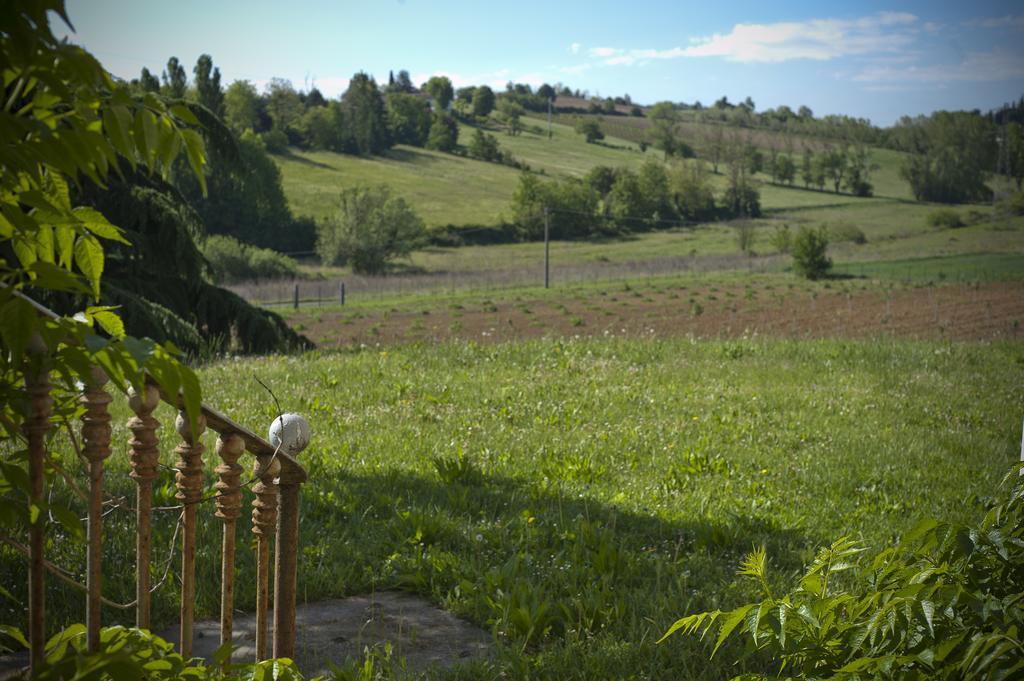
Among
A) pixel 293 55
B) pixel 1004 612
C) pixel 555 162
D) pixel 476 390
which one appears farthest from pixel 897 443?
pixel 293 55

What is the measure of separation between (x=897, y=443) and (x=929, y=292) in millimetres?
25288

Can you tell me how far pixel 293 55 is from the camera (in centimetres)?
11444

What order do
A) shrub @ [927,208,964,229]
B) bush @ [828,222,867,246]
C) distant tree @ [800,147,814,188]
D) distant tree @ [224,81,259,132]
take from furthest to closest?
distant tree @ [800,147,814,188] < distant tree @ [224,81,259,132] < bush @ [828,222,867,246] < shrub @ [927,208,964,229]

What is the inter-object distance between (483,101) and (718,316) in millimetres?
109654

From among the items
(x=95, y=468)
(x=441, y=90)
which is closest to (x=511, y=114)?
(x=441, y=90)

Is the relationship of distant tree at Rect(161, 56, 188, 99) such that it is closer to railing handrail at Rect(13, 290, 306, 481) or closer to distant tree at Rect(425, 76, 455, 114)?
railing handrail at Rect(13, 290, 306, 481)

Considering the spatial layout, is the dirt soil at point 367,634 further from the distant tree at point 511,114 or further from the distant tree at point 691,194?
the distant tree at point 511,114

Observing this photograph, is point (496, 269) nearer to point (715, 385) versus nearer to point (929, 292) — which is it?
point (929, 292)

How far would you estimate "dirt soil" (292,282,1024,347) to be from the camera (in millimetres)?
22703

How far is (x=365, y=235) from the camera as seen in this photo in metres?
60.0

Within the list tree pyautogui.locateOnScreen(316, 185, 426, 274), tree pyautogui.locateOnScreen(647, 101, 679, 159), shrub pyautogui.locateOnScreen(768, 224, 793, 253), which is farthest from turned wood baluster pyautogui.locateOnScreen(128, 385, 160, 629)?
tree pyautogui.locateOnScreen(647, 101, 679, 159)

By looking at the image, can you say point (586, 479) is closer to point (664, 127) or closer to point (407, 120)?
point (407, 120)

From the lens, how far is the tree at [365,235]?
59812mm

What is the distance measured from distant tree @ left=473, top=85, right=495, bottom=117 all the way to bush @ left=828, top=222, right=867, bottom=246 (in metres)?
76.5
